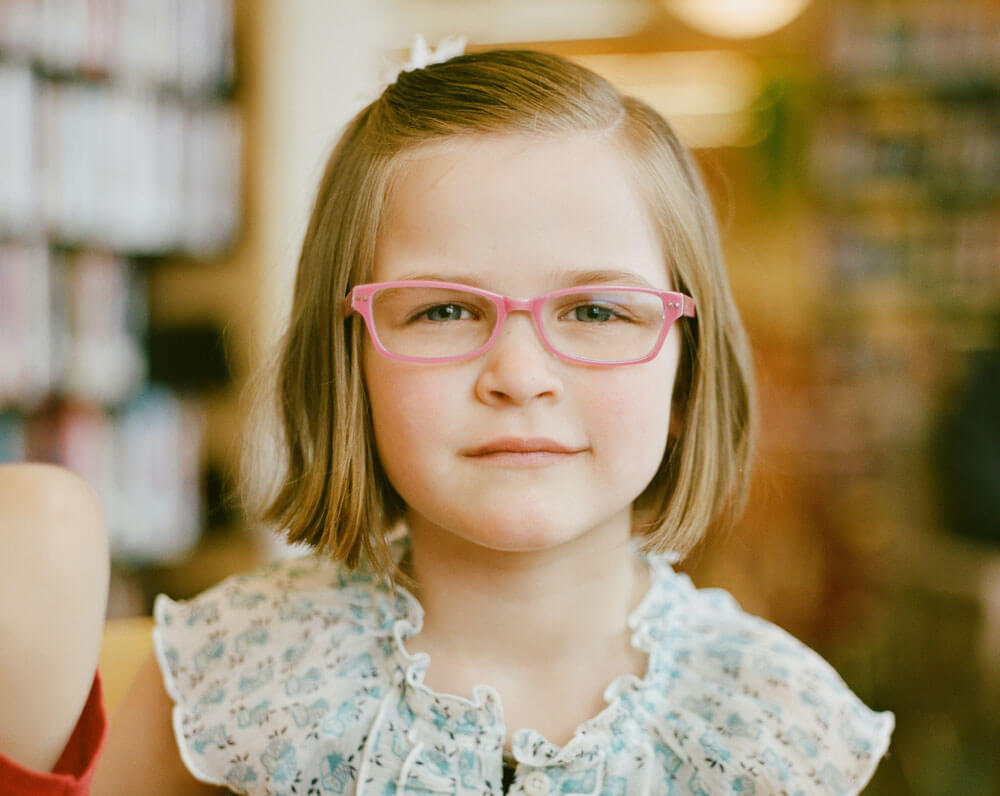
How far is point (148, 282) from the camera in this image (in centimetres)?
270

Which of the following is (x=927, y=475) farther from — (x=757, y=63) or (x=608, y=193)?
(x=608, y=193)

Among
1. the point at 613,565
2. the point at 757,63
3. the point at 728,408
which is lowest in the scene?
the point at 613,565

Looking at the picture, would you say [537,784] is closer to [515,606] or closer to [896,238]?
[515,606]

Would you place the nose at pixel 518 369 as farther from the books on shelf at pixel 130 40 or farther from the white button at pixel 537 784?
the books on shelf at pixel 130 40

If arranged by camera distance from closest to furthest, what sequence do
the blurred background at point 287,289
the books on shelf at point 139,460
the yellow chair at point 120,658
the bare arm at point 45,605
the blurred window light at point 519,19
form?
the bare arm at point 45,605, the yellow chair at point 120,658, the blurred background at point 287,289, the books on shelf at point 139,460, the blurred window light at point 519,19

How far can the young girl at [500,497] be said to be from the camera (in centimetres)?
74

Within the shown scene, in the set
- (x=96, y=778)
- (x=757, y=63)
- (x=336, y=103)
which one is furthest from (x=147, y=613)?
(x=757, y=63)

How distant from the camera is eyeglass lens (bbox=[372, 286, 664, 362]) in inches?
29.4

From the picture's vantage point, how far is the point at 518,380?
712mm

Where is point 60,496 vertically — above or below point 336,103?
below

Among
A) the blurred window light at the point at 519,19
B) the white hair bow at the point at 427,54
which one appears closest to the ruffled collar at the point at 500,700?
the white hair bow at the point at 427,54

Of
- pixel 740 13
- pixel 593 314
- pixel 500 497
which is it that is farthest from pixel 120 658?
pixel 740 13

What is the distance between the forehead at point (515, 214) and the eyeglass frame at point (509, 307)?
0.04 ft

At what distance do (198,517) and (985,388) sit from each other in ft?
7.81
